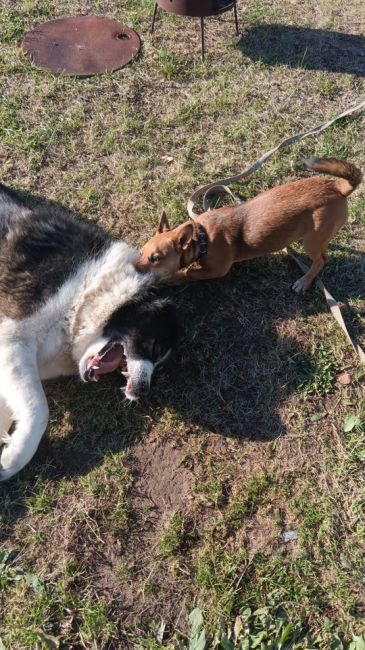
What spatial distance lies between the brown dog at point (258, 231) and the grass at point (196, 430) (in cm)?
22

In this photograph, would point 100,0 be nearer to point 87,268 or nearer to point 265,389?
Answer: point 87,268

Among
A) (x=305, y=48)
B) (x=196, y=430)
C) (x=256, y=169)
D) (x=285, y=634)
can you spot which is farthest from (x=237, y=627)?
(x=305, y=48)

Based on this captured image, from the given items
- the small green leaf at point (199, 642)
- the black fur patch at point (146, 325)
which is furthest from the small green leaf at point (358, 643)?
the black fur patch at point (146, 325)

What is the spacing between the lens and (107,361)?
3059mm

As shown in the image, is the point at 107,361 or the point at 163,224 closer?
the point at 107,361

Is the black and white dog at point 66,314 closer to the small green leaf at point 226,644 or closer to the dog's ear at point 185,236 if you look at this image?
the dog's ear at point 185,236

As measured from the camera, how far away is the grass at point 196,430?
2492 mm

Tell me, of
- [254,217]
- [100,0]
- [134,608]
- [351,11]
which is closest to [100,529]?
[134,608]

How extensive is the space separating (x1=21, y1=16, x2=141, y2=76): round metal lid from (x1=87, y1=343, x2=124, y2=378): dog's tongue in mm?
2899

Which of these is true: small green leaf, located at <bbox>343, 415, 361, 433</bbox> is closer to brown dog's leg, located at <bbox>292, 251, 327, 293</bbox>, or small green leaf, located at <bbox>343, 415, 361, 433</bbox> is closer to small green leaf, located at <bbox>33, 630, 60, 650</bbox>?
brown dog's leg, located at <bbox>292, 251, 327, 293</bbox>

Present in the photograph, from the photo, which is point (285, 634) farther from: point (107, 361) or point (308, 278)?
point (308, 278)

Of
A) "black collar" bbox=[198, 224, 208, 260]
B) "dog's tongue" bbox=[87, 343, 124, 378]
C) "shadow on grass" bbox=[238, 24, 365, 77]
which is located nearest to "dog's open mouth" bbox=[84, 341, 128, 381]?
"dog's tongue" bbox=[87, 343, 124, 378]

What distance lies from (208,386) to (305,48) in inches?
147

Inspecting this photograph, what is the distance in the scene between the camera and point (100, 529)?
8.90 ft
